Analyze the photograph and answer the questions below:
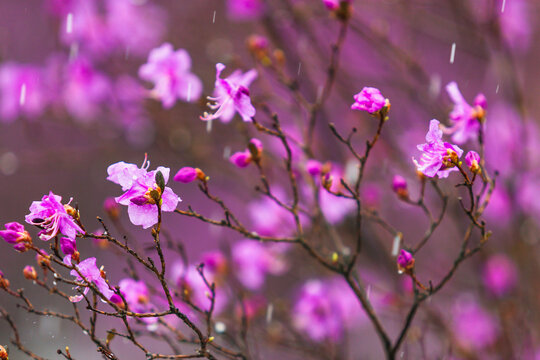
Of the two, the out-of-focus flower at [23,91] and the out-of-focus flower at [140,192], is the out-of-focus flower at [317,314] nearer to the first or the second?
the out-of-focus flower at [140,192]

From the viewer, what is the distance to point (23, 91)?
2.88 metres

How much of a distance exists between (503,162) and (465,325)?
90 centimetres

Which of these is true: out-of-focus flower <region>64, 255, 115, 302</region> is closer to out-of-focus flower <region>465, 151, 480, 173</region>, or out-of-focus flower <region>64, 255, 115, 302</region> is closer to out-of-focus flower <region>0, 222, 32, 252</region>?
out-of-focus flower <region>0, 222, 32, 252</region>

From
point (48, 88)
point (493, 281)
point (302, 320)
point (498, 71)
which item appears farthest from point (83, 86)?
point (493, 281)

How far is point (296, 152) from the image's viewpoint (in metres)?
2.51

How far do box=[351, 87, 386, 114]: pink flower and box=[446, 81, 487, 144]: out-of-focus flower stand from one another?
33cm

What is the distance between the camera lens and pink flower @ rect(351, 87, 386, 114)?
1221 mm

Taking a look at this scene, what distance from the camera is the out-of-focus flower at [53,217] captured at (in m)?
1.15

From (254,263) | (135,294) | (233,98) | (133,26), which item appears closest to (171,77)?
(233,98)

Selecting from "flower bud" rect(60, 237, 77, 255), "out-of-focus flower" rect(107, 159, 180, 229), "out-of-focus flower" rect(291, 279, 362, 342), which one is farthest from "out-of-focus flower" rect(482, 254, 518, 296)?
"flower bud" rect(60, 237, 77, 255)

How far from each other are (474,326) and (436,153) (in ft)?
5.78

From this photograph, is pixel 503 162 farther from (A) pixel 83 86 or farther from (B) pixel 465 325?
(A) pixel 83 86

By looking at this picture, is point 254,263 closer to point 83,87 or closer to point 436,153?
point 83,87

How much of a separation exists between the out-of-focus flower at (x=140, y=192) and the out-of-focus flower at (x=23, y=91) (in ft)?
6.29
